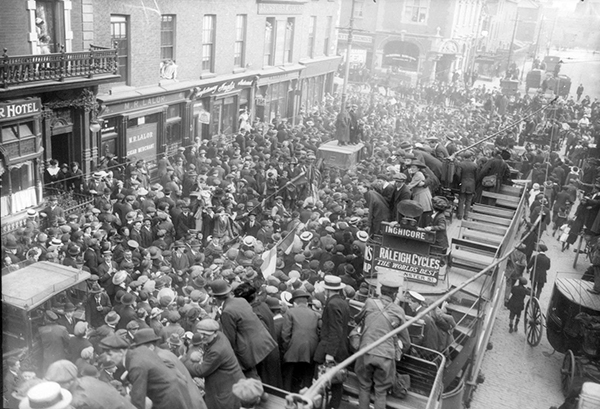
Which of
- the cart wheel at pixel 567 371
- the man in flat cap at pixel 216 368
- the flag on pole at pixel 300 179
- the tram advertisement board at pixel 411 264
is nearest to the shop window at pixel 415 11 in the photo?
the flag on pole at pixel 300 179

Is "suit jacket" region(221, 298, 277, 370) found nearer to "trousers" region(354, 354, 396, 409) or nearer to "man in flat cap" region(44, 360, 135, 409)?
"trousers" region(354, 354, 396, 409)

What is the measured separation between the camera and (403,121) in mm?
29656

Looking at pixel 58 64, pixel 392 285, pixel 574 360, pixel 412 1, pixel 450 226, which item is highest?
pixel 412 1

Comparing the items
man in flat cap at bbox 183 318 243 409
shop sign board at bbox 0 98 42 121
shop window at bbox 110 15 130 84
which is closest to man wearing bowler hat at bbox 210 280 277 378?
man in flat cap at bbox 183 318 243 409

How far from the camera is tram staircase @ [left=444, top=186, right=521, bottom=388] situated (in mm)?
9781

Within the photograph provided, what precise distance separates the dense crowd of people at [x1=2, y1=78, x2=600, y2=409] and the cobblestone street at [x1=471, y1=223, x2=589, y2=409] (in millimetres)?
1691

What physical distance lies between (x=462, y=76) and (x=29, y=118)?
44940mm

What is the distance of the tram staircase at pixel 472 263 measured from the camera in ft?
32.1

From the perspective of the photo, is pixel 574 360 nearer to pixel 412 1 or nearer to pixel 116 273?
pixel 116 273

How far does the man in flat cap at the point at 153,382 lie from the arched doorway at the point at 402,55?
48656mm

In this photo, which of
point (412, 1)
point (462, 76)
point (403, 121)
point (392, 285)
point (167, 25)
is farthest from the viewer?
point (462, 76)

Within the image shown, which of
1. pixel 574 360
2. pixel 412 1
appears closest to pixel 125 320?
pixel 574 360

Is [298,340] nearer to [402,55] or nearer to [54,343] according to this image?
[54,343]

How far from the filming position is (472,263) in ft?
38.3
